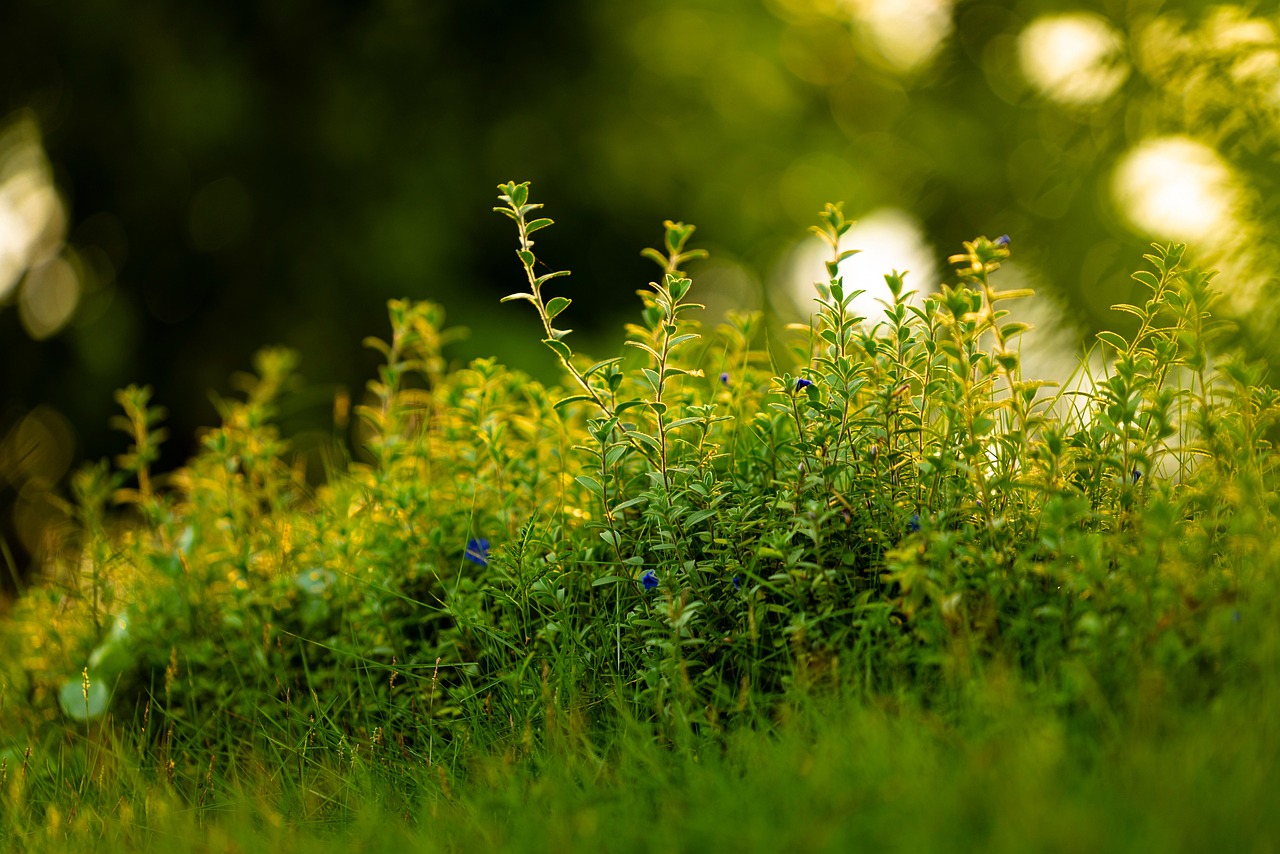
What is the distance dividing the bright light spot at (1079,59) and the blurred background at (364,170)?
238 cm

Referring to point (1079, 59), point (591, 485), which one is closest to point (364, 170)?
point (1079, 59)

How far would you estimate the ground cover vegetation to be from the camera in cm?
172

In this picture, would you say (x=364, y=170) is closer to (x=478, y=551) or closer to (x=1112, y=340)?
(x=478, y=551)

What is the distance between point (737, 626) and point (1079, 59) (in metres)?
2.46

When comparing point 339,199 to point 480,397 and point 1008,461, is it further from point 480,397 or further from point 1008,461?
point 1008,461

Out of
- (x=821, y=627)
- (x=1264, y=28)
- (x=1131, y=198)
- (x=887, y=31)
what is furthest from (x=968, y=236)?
(x=887, y=31)

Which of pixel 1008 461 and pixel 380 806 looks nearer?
pixel 380 806

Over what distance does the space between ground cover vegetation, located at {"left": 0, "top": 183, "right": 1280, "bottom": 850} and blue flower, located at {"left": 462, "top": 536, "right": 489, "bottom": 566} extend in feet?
0.18

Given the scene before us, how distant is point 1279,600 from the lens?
187cm

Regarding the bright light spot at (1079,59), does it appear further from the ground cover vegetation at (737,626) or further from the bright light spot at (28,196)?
the bright light spot at (28,196)

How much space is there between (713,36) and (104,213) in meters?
5.43

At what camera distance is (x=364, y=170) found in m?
8.45

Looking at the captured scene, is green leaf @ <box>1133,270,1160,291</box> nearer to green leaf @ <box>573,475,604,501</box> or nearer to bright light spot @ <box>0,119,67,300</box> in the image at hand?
green leaf @ <box>573,475,604,501</box>

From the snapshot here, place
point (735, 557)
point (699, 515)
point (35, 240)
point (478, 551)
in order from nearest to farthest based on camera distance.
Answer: point (699, 515), point (735, 557), point (478, 551), point (35, 240)
